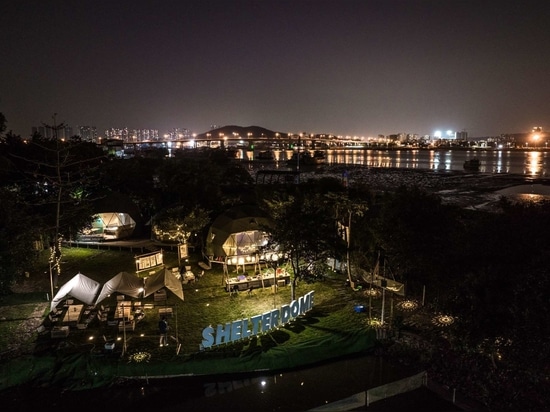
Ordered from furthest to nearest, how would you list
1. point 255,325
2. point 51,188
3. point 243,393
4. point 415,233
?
point 51,188 → point 415,233 → point 255,325 → point 243,393

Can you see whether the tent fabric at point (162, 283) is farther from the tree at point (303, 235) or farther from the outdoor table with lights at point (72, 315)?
the tree at point (303, 235)

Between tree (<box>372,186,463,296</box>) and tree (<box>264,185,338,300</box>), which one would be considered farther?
tree (<box>264,185,338,300</box>)

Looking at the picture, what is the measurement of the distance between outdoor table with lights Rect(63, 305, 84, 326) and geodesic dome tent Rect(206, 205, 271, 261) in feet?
23.7

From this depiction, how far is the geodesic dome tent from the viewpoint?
18.7m

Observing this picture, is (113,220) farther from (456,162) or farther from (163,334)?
(456,162)

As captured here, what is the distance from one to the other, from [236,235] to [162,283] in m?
7.04

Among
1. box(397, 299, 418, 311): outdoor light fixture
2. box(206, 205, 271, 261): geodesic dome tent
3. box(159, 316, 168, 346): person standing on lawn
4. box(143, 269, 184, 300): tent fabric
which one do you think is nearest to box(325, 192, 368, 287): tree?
box(397, 299, 418, 311): outdoor light fixture

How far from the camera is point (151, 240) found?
2261 cm

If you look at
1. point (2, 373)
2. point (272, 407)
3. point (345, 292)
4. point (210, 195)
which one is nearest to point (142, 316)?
point (2, 373)

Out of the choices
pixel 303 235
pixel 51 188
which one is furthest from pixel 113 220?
pixel 303 235

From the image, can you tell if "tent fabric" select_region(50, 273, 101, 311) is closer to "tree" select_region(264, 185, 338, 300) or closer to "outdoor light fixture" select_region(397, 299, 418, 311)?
"tree" select_region(264, 185, 338, 300)

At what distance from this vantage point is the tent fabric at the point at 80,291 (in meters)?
12.1

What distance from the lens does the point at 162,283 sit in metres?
12.1

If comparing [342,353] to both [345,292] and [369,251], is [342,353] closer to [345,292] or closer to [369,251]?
[345,292]
